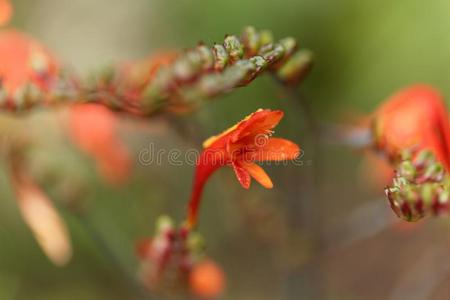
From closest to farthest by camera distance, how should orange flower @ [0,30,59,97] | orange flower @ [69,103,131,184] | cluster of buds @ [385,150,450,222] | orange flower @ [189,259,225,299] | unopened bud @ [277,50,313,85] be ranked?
cluster of buds @ [385,150,450,222] → unopened bud @ [277,50,313,85] → orange flower @ [0,30,59,97] → orange flower @ [189,259,225,299] → orange flower @ [69,103,131,184]

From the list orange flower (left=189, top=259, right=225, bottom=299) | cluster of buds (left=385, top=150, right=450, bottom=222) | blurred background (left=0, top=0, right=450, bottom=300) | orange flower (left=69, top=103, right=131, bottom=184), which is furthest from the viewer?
blurred background (left=0, top=0, right=450, bottom=300)

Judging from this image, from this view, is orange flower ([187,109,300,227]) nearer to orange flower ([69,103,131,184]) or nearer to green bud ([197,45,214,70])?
green bud ([197,45,214,70])

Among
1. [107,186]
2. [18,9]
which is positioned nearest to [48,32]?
[18,9]

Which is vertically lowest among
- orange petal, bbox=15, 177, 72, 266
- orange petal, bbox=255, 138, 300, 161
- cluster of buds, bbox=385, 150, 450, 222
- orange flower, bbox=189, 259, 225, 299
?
cluster of buds, bbox=385, 150, 450, 222

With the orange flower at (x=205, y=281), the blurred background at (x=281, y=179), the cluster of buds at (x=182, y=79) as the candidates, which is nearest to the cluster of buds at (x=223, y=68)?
the cluster of buds at (x=182, y=79)

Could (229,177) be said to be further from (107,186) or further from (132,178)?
(107,186)

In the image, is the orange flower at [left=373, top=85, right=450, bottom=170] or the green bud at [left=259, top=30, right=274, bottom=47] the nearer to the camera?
A: the green bud at [left=259, top=30, right=274, bottom=47]

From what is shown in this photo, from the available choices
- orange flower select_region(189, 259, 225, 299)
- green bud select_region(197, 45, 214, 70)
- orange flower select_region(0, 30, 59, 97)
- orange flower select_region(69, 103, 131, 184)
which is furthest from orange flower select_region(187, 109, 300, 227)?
orange flower select_region(69, 103, 131, 184)

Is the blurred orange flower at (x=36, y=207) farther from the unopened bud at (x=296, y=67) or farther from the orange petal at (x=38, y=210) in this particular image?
the unopened bud at (x=296, y=67)
